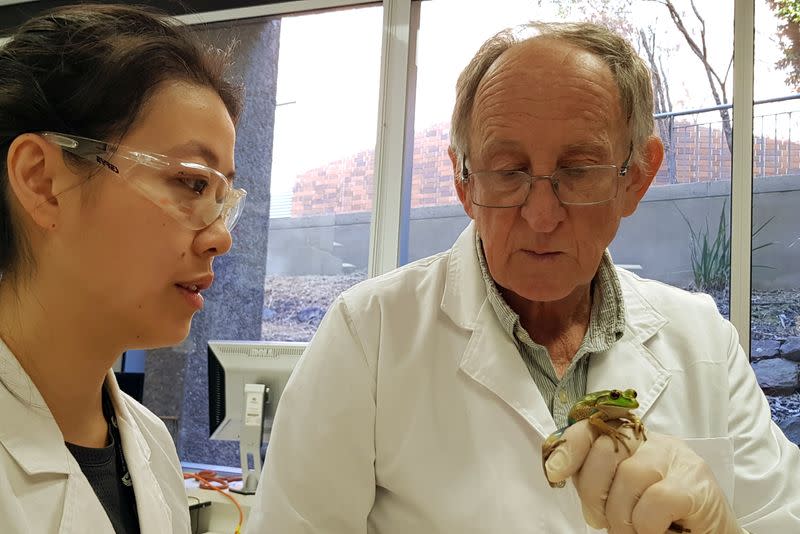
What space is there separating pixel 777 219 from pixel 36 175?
9.58 ft

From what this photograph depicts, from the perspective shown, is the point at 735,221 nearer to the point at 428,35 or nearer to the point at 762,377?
the point at 762,377

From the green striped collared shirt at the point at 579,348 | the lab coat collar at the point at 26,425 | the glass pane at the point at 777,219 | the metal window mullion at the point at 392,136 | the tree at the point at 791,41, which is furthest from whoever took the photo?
the metal window mullion at the point at 392,136

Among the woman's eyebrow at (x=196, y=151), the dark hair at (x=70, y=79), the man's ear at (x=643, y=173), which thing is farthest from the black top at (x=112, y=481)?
the man's ear at (x=643, y=173)

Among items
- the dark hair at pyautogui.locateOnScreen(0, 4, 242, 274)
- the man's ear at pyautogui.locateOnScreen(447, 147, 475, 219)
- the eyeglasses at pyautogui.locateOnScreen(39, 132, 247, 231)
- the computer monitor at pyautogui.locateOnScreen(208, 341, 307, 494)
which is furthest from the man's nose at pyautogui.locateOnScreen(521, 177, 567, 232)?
the computer monitor at pyautogui.locateOnScreen(208, 341, 307, 494)

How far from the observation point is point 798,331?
115 inches

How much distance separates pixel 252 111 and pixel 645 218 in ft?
7.33

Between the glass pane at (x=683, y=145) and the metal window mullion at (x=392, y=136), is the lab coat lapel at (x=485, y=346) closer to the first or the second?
the glass pane at (x=683, y=145)

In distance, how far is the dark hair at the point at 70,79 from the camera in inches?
41.8

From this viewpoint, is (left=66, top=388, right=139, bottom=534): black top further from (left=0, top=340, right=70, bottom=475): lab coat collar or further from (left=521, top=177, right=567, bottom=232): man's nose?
(left=521, top=177, right=567, bottom=232): man's nose

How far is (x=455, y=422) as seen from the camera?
4.49 feet

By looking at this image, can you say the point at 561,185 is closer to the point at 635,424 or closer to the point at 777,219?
the point at 635,424

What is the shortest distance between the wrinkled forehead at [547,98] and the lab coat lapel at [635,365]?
1.42 ft

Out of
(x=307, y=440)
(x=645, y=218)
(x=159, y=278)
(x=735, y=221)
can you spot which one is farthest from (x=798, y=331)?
Answer: (x=159, y=278)

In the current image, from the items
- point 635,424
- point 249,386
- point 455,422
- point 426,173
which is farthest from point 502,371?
point 426,173
